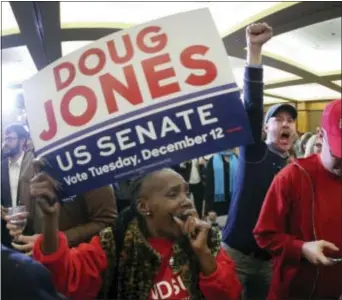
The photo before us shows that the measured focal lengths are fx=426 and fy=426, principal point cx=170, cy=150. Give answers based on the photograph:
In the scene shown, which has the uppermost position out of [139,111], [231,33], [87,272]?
[231,33]

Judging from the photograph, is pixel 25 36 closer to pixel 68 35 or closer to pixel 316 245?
pixel 68 35

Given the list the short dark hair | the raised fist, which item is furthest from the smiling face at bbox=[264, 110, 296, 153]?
the short dark hair

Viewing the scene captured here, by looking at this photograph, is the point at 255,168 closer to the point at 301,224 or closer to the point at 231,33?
the point at 301,224

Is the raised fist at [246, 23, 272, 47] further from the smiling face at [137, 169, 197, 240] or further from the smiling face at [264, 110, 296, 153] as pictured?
the smiling face at [137, 169, 197, 240]

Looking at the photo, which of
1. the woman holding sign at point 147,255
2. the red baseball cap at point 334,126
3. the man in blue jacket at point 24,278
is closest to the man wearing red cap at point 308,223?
the red baseball cap at point 334,126

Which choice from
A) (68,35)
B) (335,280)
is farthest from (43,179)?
(335,280)

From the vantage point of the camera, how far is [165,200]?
2.12ft

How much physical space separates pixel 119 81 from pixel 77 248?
0.27 m

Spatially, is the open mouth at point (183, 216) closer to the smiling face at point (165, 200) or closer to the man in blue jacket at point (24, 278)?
the smiling face at point (165, 200)

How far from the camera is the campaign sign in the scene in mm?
599

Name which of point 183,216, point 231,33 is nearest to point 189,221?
point 183,216

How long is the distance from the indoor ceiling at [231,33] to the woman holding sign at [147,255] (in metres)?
0.22

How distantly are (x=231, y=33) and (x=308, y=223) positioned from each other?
12.9 inches

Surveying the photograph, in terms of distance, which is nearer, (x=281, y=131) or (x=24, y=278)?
(x=24, y=278)
